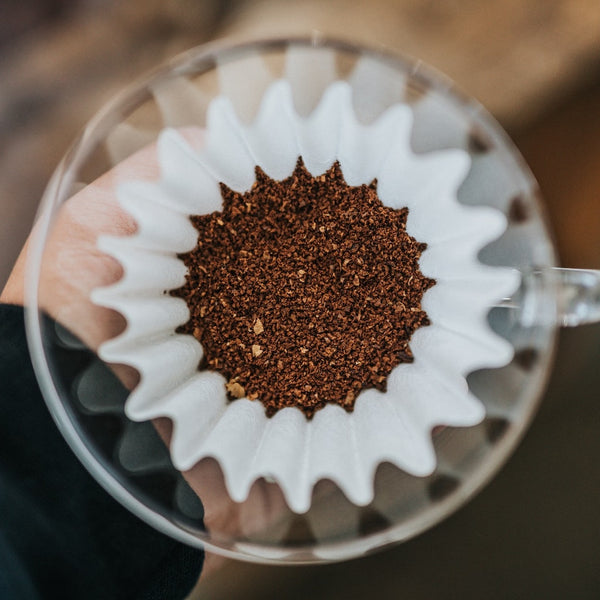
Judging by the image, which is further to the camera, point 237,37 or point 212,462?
point 237,37


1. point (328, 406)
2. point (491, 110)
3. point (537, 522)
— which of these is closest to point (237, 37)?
point (491, 110)

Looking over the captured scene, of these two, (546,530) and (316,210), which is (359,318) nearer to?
(316,210)

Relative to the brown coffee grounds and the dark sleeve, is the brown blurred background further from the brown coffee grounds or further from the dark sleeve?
the brown coffee grounds

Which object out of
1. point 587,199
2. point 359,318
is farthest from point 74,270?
point 587,199

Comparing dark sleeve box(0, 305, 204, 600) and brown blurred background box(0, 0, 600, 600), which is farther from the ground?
brown blurred background box(0, 0, 600, 600)

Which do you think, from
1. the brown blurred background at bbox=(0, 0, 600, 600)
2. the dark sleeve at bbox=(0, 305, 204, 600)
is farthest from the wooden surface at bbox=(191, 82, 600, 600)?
the dark sleeve at bbox=(0, 305, 204, 600)

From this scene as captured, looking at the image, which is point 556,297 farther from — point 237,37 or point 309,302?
point 237,37

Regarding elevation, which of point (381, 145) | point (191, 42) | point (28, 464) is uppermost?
point (191, 42)
